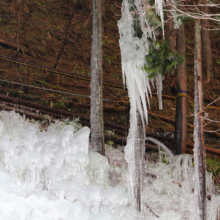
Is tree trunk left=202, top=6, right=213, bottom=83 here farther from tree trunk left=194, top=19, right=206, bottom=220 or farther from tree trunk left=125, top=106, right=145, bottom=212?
tree trunk left=125, top=106, right=145, bottom=212

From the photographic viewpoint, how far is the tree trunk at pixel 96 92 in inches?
218

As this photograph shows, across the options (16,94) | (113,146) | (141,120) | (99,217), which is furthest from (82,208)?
(16,94)

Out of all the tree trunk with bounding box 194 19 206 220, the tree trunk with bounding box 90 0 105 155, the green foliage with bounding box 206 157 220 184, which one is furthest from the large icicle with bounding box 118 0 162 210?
the green foliage with bounding box 206 157 220 184

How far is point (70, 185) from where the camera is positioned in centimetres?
445

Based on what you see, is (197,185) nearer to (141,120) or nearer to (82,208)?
(141,120)

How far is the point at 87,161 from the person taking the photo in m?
4.77

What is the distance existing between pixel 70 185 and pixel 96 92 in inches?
82.2

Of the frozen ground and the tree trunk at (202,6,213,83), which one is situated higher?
the tree trunk at (202,6,213,83)

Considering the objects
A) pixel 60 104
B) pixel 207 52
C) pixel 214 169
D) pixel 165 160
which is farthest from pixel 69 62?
pixel 214 169

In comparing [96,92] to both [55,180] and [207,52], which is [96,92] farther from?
[207,52]

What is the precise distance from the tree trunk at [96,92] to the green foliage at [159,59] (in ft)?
4.36

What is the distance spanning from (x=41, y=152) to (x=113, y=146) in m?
2.77

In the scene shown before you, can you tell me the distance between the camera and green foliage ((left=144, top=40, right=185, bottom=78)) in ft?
15.5

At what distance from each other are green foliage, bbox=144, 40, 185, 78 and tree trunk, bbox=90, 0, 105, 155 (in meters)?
1.33
